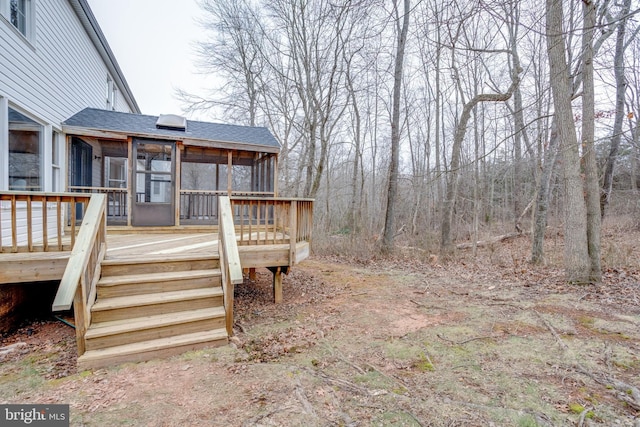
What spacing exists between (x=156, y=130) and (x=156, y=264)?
192 inches

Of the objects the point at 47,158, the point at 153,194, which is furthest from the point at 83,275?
the point at 153,194

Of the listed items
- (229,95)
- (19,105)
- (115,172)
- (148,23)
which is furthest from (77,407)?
(148,23)

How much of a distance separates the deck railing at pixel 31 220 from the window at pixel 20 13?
2.77m

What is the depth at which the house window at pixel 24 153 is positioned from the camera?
4.75 meters

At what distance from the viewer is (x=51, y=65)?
5.84 meters

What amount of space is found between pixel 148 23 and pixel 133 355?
59.1ft

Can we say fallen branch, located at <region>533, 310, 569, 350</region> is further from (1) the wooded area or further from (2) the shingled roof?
(2) the shingled roof

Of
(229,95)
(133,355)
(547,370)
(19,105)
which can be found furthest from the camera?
(229,95)

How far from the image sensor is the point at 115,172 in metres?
11.7

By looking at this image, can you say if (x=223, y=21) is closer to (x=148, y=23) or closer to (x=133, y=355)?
(x=148, y=23)

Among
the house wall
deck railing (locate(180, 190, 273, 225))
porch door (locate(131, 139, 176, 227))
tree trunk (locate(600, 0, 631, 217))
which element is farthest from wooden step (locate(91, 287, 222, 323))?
tree trunk (locate(600, 0, 631, 217))

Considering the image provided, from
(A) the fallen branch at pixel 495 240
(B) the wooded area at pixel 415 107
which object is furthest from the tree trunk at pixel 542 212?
(A) the fallen branch at pixel 495 240

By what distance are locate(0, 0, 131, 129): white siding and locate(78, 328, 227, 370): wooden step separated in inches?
160

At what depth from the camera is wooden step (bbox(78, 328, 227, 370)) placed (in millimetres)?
3033
